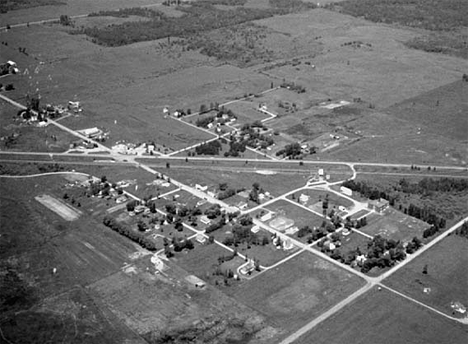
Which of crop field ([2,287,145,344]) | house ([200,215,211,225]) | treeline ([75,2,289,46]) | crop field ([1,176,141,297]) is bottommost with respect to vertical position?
crop field ([2,287,145,344])

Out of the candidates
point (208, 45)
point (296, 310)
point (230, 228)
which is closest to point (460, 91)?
point (208, 45)

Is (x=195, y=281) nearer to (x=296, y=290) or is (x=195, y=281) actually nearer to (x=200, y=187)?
(x=296, y=290)

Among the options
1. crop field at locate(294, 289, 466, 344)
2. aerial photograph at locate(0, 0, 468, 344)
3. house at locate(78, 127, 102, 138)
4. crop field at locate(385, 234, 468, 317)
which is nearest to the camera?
crop field at locate(294, 289, 466, 344)

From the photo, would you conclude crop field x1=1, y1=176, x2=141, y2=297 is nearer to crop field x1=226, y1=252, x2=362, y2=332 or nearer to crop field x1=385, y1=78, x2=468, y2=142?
crop field x1=226, y1=252, x2=362, y2=332

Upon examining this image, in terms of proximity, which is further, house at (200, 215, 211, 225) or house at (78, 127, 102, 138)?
house at (78, 127, 102, 138)

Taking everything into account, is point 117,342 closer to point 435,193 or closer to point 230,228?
point 230,228

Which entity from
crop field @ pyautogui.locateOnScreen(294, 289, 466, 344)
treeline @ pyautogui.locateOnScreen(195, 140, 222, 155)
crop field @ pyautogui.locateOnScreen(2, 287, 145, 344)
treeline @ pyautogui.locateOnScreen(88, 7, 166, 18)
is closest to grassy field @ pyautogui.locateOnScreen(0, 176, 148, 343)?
crop field @ pyautogui.locateOnScreen(2, 287, 145, 344)

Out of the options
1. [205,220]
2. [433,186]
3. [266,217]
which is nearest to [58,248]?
[205,220]
